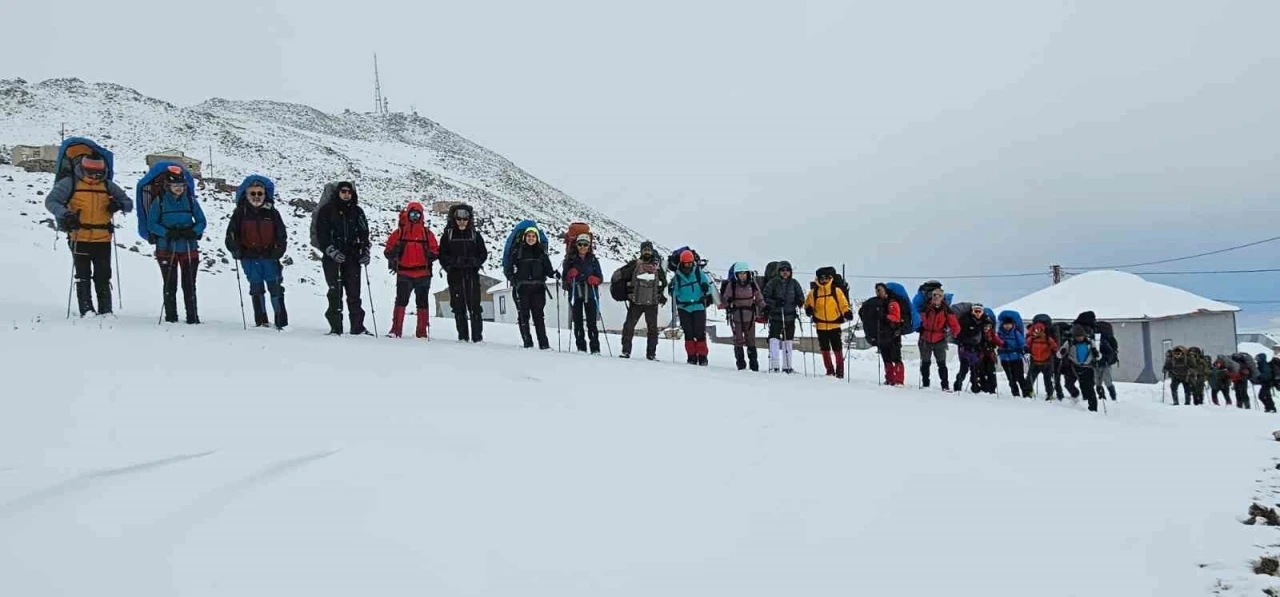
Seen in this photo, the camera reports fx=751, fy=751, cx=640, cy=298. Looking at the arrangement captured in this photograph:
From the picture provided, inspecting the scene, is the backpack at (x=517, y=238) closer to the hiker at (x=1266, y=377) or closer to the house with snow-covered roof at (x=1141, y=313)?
the hiker at (x=1266, y=377)

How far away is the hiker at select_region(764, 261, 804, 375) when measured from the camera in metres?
12.2

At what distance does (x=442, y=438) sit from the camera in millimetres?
4891

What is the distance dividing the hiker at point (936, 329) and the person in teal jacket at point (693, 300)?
3913 millimetres

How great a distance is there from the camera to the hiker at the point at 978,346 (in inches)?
529

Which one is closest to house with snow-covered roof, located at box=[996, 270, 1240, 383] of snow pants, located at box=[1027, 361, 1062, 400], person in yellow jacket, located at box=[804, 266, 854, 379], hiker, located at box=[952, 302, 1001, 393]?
snow pants, located at box=[1027, 361, 1062, 400]

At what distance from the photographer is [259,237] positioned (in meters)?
9.08

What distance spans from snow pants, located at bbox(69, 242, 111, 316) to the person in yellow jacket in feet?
31.0

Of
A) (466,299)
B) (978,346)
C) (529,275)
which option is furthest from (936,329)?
(466,299)

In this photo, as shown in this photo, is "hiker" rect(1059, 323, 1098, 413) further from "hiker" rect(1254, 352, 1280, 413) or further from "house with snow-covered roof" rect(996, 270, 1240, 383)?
"house with snow-covered roof" rect(996, 270, 1240, 383)

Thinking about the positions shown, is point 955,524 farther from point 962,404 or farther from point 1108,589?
point 962,404

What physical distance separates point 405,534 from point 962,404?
8.14 metres

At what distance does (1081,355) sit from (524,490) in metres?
12.9

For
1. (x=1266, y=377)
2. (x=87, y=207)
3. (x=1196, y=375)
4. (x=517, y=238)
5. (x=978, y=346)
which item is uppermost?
(x=87, y=207)

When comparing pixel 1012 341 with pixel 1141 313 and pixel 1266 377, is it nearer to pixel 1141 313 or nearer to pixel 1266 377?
pixel 1266 377
